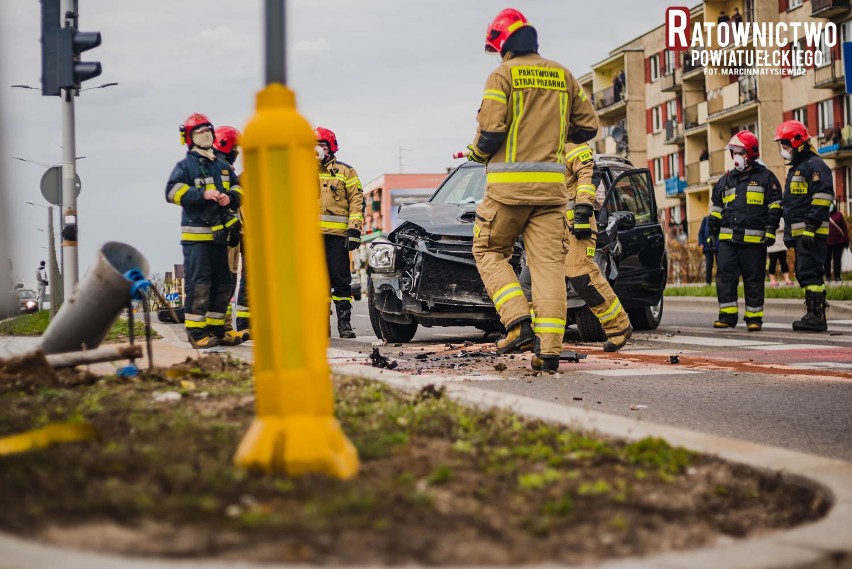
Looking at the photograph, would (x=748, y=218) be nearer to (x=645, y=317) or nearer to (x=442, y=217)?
(x=645, y=317)

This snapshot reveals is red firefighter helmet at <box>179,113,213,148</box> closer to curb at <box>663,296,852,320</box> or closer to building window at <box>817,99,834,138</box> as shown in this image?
curb at <box>663,296,852,320</box>

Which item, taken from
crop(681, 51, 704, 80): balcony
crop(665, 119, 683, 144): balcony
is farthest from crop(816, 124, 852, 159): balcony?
crop(665, 119, 683, 144): balcony

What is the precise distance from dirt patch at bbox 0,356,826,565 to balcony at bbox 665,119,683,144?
57729 mm

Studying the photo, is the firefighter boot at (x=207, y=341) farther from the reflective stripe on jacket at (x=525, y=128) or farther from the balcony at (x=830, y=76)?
the balcony at (x=830, y=76)

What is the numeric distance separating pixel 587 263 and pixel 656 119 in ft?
188

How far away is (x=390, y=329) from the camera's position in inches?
457

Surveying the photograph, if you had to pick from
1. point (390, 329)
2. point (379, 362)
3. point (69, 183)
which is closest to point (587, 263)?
point (379, 362)

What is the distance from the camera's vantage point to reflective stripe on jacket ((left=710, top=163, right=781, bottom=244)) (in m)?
14.0

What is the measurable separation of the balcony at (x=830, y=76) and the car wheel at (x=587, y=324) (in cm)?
3690


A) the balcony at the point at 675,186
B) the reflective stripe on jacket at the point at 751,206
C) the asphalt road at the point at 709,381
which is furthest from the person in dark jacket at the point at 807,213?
the balcony at the point at 675,186

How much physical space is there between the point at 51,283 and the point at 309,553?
1779cm

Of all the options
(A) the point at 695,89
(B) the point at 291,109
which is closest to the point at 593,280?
(B) the point at 291,109

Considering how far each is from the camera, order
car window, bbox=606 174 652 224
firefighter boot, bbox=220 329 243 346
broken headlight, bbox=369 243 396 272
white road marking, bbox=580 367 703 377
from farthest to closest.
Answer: car window, bbox=606 174 652 224
firefighter boot, bbox=220 329 243 346
broken headlight, bbox=369 243 396 272
white road marking, bbox=580 367 703 377

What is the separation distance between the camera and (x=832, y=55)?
46031 millimetres
